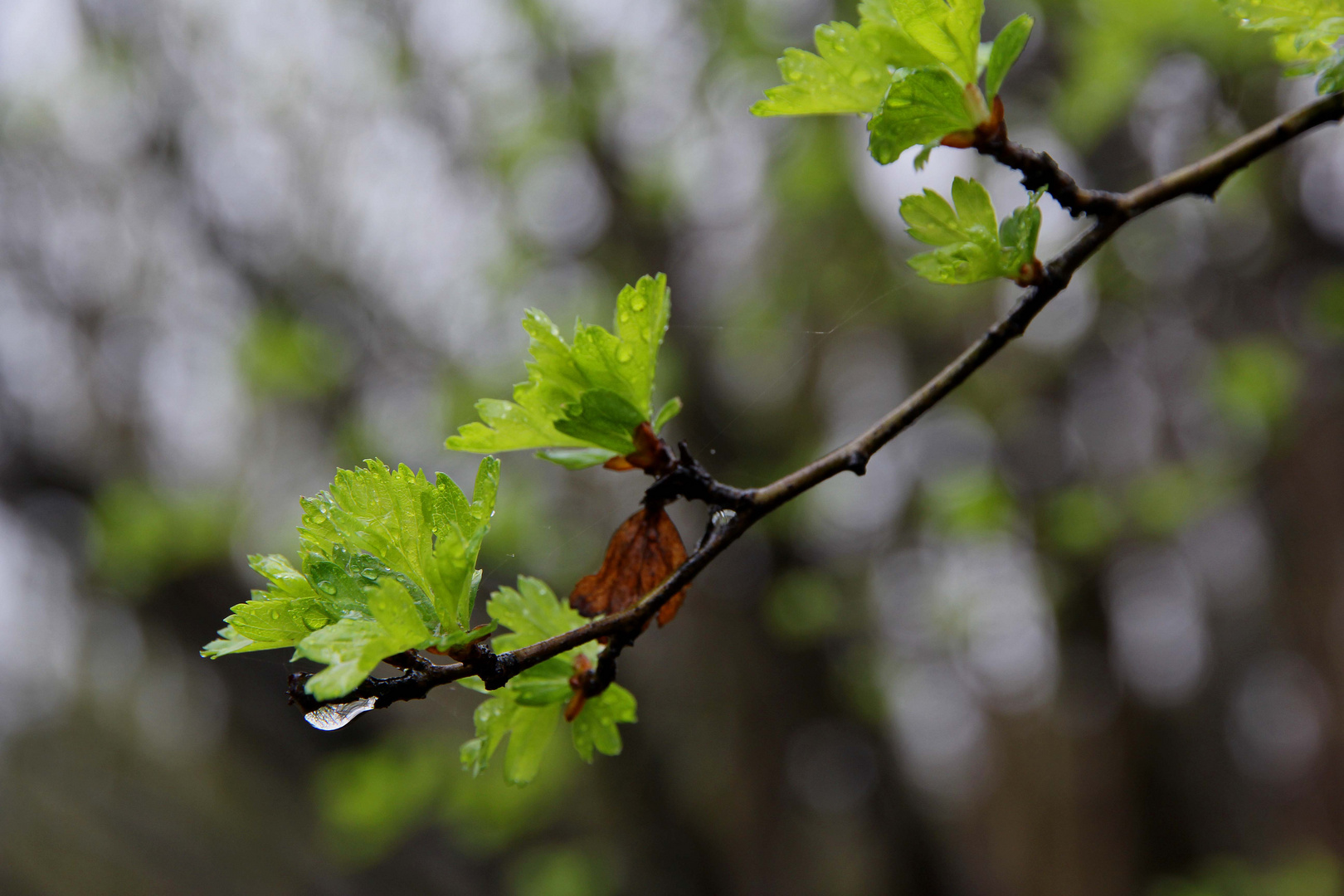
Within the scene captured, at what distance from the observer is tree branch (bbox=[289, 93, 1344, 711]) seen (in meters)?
0.74

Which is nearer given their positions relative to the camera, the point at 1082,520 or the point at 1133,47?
the point at 1133,47

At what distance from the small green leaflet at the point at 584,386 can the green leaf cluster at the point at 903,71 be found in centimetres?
23

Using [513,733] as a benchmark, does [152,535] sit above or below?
above

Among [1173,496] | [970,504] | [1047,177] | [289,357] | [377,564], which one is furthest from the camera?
[289,357]

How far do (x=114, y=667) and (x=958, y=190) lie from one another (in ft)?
23.0

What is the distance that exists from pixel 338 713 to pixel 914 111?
768 mm

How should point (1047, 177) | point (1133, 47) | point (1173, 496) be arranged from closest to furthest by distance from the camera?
1. point (1047, 177)
2. point (1133, 47)
3. point (1173, 496)

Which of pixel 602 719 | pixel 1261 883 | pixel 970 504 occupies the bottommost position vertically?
pixel 1261 883

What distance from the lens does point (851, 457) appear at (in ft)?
2.56

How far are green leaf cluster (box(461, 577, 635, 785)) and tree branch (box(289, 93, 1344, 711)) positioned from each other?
35 mm

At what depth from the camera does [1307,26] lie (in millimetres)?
829

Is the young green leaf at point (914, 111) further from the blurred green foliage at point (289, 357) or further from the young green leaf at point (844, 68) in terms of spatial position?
the blurred green foliage at point (289, 357)

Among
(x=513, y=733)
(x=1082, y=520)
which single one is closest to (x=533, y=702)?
(x=513, y=733)

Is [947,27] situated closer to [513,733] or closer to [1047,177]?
[1047,177]
